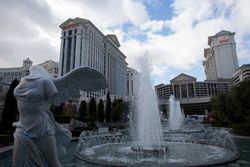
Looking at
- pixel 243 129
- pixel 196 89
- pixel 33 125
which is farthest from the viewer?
pixel 196 89

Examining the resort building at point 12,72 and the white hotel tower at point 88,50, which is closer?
the white hotel tower at point 88,50

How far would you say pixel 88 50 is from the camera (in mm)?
94375

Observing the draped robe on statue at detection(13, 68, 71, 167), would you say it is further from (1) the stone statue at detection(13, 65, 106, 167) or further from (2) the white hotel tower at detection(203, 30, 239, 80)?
(2) the white hotel tower at detection(203, 30, 239, 80)

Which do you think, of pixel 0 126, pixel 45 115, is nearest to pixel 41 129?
pixel 45 115

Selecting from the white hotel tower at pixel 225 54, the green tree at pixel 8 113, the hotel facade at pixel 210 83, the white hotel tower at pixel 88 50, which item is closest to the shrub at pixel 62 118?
the green tree at pixel 8 113

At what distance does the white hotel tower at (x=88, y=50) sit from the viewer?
9012cm

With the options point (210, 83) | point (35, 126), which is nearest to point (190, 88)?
point (210, 83)

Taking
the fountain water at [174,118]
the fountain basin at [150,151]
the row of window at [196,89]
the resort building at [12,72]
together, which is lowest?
the fountain basin at [150,151]

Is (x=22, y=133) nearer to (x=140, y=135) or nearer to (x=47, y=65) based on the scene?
(x=140, y=135)

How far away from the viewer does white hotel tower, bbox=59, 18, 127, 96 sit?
90.1m

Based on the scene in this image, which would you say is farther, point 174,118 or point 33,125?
point 174,118

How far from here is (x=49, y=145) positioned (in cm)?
364

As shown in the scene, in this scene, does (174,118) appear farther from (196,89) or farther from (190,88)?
(190,88)

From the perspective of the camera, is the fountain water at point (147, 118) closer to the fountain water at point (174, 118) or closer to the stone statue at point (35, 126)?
the stone statue at point (35, 126)
